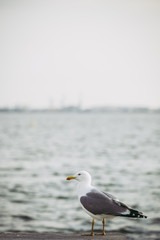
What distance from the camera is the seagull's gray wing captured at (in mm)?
4668

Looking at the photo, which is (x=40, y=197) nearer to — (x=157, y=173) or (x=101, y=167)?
(x=157, y=173)

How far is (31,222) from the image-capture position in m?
10.2

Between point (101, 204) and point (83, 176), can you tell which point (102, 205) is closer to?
point (101, 204)

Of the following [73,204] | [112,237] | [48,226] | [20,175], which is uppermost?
[20,175]

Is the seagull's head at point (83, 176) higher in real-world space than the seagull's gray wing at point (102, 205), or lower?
higher

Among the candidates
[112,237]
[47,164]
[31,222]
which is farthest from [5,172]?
[112,237]

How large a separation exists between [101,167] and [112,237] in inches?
710

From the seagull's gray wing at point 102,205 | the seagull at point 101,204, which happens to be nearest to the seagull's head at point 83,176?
the seagull at point 101,204

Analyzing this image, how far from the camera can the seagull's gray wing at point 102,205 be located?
Result: 15.3 ft

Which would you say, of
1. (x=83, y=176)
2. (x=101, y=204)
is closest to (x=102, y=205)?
(x=101, y=204)

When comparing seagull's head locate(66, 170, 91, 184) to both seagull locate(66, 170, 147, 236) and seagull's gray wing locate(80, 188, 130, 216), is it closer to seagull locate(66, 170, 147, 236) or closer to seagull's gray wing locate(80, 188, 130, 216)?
seagull locate(66, 170, 147, 236)

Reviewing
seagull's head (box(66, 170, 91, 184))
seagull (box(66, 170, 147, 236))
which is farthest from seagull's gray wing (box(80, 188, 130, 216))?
seagull's head (box(66, 170, 91, 184))

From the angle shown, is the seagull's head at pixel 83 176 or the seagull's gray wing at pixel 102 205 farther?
the seagull's head at pixel 83 176

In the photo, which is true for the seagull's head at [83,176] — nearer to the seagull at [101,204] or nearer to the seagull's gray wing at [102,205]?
the seagull at [101,204]
